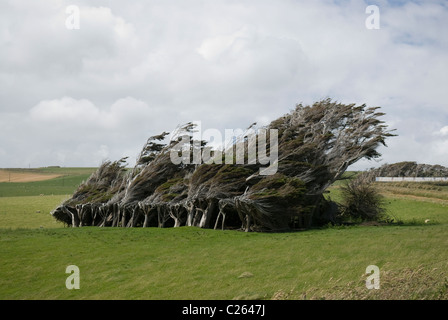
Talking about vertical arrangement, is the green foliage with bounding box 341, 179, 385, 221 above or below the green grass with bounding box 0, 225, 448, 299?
above

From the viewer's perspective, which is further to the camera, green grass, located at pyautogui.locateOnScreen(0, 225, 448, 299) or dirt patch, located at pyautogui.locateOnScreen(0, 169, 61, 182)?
dirt patch, located at pyautogui.locateOnScreen(0, 169, 61, 182)

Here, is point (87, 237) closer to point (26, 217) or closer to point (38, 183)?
point (26, 217)

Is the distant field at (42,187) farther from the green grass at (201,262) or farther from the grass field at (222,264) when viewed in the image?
the green grass at (201,262)

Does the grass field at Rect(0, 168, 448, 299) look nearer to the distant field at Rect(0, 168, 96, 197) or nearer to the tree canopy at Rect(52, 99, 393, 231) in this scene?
the tree canopy at Rect(52, 99, 393, 231)

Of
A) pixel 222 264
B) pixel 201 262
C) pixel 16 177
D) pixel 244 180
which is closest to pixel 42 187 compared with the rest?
pixel 16 177

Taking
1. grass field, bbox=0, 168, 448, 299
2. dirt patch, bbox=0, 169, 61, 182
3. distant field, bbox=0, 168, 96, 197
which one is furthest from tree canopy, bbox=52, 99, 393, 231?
dirt patch, bbox=0, 169, 61, 182

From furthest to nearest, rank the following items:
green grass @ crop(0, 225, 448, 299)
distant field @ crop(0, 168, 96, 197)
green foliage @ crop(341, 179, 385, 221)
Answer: distant field @ crop(0, 168, 96, 197) < green foliage @ crop(341, 179, 385, 221) < green grass @ crop(0, 225, 448, 299)

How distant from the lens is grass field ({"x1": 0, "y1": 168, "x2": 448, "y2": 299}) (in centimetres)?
1278

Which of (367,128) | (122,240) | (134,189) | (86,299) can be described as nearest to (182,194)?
(134,189)

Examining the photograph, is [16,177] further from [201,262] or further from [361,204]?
[201,262]

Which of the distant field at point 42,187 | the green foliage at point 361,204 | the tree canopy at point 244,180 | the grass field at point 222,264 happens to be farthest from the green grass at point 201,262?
the distant field at point 42,187

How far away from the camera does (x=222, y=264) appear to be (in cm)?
1756

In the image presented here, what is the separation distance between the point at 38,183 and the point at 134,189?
281ft

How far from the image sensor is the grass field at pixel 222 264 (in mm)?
12782
